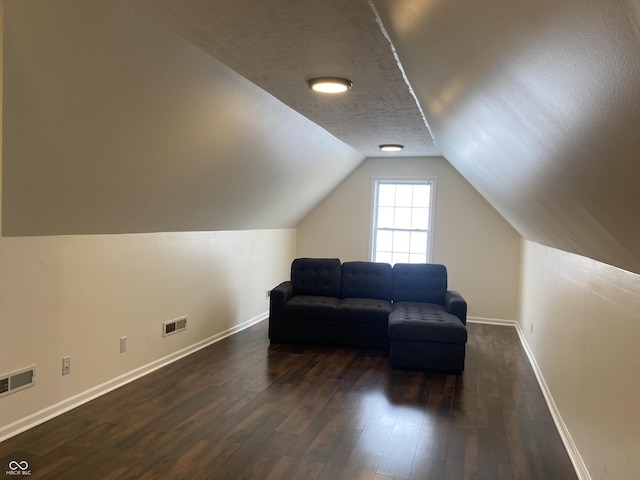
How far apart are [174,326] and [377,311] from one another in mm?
2113

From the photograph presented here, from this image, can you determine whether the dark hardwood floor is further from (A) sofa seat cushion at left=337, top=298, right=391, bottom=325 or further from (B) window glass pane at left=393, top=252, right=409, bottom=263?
(B) window glass pane at left=393, top=252, right=409, bottom=263

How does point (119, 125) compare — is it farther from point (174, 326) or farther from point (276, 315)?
point (276, 315)

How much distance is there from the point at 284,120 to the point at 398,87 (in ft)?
4.00

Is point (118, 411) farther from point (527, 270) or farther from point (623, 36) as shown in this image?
point (527, 270)

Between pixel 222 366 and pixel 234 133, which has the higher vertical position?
pixel 234 133

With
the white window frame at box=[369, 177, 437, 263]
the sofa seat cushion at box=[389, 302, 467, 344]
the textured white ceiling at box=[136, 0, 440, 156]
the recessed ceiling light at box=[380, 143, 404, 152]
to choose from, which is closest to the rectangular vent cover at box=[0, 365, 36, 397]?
the textured white ceiling at box=[136, 0, 440, 156]

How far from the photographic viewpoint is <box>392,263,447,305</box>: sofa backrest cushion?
5586 millimetres

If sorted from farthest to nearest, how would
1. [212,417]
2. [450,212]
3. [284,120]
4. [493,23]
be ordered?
1. [450,212]
2. [284,120]
3. [212,417]
4. [493,23]

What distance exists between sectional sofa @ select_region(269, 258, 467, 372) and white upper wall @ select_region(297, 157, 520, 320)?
1304 mm

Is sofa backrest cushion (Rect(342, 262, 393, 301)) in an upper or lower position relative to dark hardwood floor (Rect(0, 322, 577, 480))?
upper

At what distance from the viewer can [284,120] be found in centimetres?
419

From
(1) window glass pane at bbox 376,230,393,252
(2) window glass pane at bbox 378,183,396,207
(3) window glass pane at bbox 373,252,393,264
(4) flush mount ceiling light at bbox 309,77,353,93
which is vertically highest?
(4) flush mount ceiling light at bbox 309,77,353,93

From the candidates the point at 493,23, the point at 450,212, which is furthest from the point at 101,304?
the point at 450,212

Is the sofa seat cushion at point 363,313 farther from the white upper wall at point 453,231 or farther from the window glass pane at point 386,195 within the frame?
the window glass pane at point 386,195
